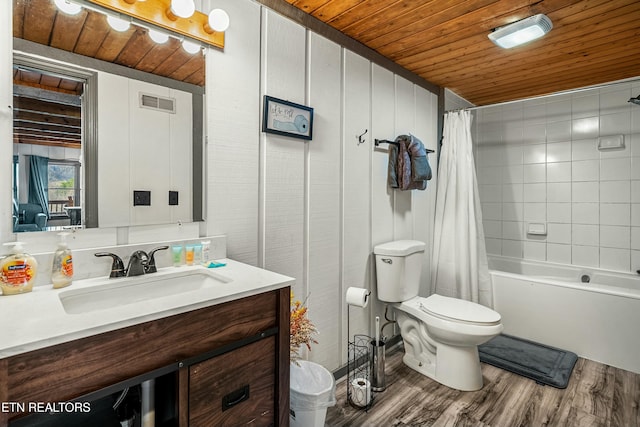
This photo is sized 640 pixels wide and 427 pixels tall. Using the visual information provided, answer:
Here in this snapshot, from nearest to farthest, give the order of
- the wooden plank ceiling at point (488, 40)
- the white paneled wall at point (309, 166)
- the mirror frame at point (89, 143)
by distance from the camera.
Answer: the mirror frame at point (89, 143)
the white paneled wall at point (309, 166)
the wooden plank ceiling at point (488, 40)

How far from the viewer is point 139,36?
131 cm

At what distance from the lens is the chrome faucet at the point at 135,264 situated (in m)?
1.20

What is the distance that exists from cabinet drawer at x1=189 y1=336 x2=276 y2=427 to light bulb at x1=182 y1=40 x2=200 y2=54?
124 centimetres

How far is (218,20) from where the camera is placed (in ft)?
4.64

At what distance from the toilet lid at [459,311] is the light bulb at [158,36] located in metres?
2.05

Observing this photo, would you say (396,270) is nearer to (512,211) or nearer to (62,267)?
(62,267)

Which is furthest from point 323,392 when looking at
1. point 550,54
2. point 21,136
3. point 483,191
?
point 483,191

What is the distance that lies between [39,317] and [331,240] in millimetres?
1464

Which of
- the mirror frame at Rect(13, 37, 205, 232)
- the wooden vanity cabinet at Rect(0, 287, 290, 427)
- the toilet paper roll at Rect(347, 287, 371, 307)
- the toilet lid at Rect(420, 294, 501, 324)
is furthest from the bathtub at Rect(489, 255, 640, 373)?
the mirror frame at Rect(13, 37, 205, 232)

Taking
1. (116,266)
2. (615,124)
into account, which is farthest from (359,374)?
(615,124)

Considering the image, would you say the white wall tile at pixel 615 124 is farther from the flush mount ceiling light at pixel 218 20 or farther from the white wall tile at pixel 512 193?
the flush mount ceiling light at pixel 218 20

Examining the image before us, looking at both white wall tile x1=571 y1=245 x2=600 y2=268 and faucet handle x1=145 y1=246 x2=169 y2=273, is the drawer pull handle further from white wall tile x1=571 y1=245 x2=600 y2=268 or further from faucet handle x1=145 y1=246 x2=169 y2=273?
white wall tile x1=571 y1=245 x2=600 y2=268

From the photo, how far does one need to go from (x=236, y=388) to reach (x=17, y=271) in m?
0.74

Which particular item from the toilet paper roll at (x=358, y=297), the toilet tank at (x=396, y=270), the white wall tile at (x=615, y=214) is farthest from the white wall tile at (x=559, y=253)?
the toilet paper roll at (x=358, y=297)
